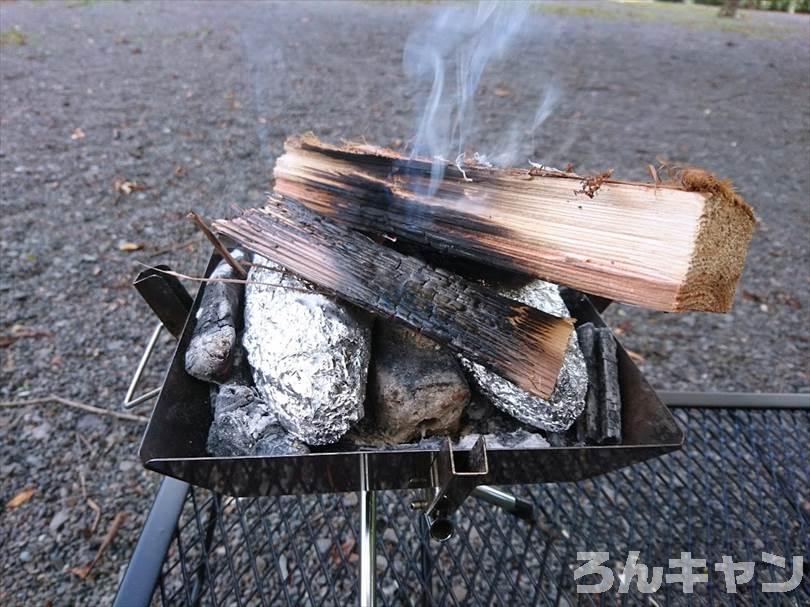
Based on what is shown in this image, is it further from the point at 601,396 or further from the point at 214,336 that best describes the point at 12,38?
the point at 601,396

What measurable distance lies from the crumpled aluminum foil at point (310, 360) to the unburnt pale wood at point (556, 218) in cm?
21

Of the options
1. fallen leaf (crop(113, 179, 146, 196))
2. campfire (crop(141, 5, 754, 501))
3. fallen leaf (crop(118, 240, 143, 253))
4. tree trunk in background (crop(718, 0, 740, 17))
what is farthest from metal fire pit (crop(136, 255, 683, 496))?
tree trunk in background (crop(718, 0, 740, 17))

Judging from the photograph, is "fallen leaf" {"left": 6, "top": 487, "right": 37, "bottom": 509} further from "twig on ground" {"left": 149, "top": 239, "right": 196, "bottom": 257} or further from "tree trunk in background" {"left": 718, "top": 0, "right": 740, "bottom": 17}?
"tree trunk in background" {"left": 718, "top": 0, "right": 740, "bottom": 17}

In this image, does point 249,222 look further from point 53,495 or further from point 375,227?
point 53,495

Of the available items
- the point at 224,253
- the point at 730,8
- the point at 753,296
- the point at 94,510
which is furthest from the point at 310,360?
the point at 730,8

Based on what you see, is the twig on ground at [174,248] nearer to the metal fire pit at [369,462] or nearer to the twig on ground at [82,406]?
the twig on ground at [82,406]

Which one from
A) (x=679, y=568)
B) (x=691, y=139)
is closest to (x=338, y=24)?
(x=691, y=139)

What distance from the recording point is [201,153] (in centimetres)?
315

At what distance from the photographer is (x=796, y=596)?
3.66 ft

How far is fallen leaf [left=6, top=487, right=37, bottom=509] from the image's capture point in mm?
1428

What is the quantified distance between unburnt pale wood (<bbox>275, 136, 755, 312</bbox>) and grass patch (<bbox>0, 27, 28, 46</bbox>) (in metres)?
4.76

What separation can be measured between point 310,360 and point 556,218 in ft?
1.57

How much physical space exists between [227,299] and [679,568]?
1.18 metres

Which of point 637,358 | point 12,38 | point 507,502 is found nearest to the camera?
point 507,502
